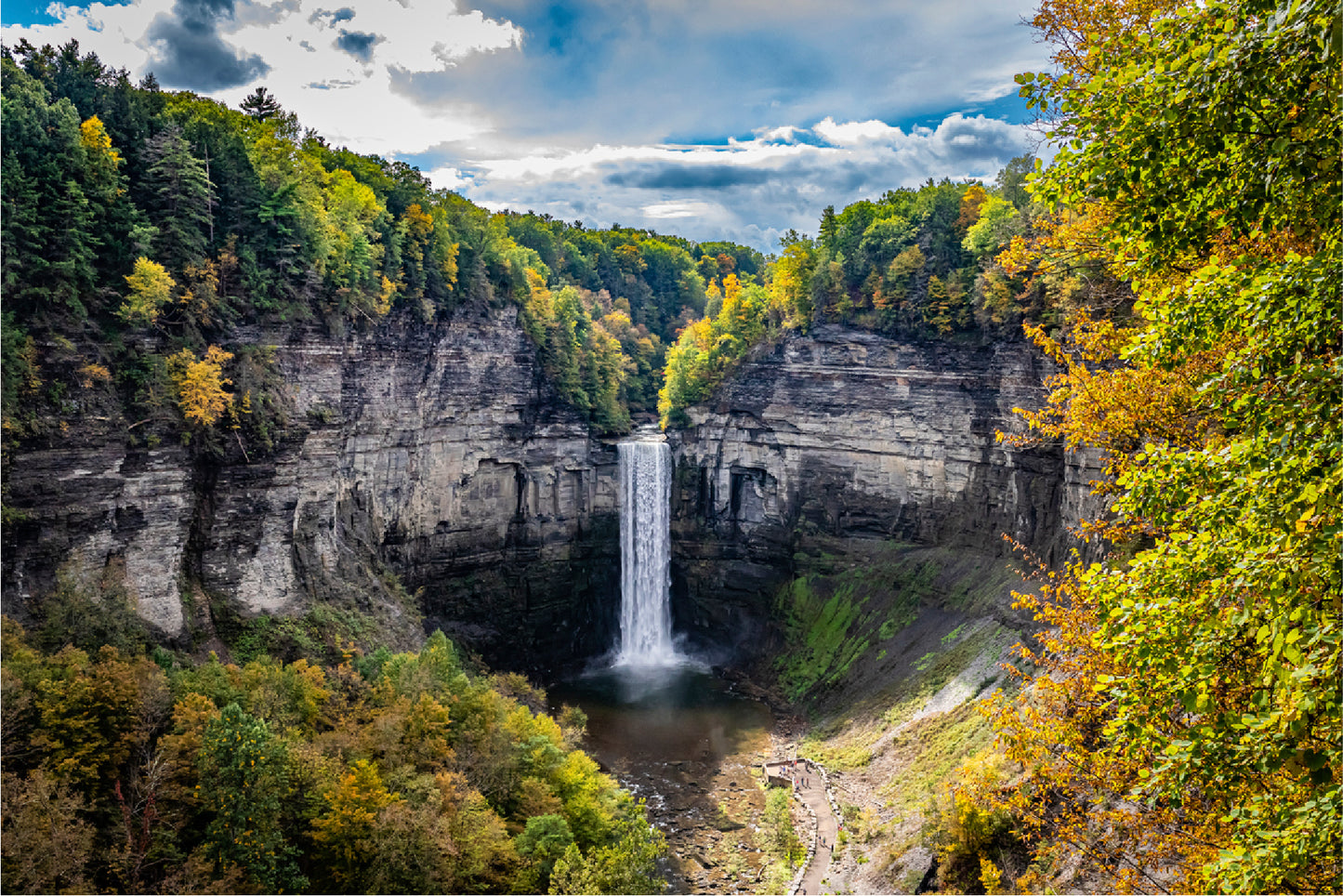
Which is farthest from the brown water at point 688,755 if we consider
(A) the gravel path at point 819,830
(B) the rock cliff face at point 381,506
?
(B) the rock cliff face at point 381,506

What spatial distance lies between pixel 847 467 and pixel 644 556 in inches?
676

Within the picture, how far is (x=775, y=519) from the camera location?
62469 mm

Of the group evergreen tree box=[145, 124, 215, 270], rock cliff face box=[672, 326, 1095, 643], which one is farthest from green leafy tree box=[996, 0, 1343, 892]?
evergreen tree box=[145, 124, 215, 270]

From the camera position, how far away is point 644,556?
210 feet

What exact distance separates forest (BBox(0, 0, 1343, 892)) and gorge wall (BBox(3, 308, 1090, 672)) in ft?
6.35

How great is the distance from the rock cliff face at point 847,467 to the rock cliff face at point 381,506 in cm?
766

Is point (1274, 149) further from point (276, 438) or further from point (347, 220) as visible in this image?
point (347, 220)

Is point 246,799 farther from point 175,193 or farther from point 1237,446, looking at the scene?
point 1237,446

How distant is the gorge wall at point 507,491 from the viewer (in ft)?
111

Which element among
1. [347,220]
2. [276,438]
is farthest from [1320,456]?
[347,220]

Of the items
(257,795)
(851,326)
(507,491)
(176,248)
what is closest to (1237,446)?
(257,795)

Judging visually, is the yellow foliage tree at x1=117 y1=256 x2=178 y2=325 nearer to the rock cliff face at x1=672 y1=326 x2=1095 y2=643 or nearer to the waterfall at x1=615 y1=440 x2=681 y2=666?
the waterfall at x1=615 y1=440 x2=681 y2=666

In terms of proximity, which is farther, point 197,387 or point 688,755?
point 688,755

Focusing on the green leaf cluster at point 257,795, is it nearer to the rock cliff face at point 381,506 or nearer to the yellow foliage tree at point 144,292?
the rock cliff face at point 381,506
